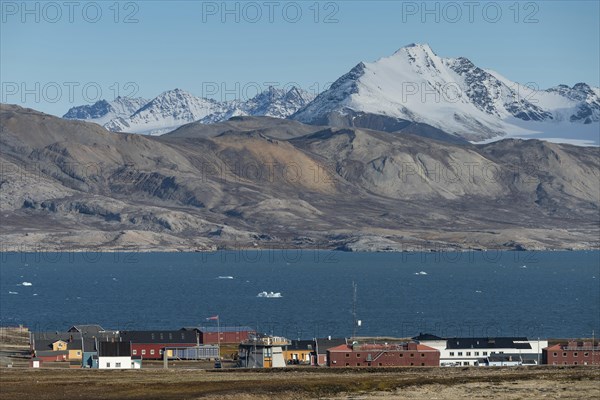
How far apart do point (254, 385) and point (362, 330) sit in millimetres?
69475

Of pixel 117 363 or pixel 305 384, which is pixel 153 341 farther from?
pixel 305 384

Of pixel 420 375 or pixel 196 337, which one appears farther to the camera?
pixel 196 337

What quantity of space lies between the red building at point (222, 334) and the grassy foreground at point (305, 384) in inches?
1040

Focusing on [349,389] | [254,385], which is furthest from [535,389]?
[254,385]

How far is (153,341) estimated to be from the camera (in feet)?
408

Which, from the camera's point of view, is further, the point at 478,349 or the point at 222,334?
the point at 222,334

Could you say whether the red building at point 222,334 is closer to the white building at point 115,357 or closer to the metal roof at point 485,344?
the white building at point 115,357

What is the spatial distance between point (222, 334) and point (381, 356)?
2889cm

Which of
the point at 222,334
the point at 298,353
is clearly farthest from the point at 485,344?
the point at 222,334

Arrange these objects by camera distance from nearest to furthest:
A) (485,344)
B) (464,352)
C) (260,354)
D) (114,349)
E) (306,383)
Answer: (306,383)
(260,354)
(114,349)
(464,352)
(485,344)

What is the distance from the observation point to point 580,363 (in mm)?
112688

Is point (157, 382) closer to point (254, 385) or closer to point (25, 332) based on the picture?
point (254, 385)

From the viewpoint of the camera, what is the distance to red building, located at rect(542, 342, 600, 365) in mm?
112875

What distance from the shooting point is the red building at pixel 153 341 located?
123062mm
